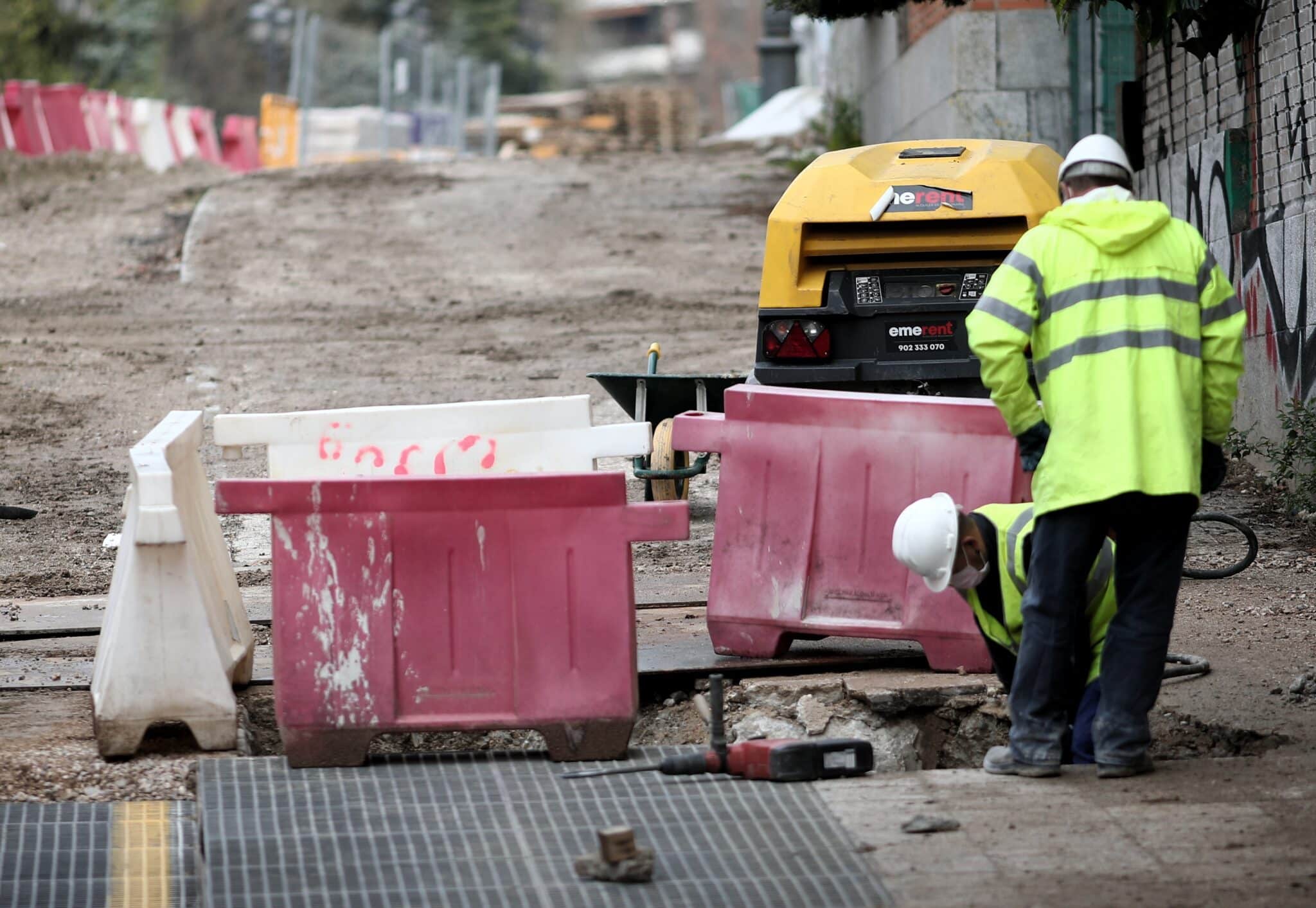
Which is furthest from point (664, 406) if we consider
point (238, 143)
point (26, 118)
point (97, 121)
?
point (238, 143)

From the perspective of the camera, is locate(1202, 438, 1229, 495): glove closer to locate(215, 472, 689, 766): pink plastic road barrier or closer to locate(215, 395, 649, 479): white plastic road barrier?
locate(215, 472, 689, 766): pink plastic road barrier

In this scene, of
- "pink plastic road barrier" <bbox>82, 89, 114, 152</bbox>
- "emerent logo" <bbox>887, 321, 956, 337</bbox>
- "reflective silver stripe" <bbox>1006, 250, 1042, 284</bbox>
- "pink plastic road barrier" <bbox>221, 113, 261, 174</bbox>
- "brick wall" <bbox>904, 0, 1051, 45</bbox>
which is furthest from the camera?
"pink plastic road barrier" <bbox>221, 113, 261, 174</bbox>

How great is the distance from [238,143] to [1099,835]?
1106 inches

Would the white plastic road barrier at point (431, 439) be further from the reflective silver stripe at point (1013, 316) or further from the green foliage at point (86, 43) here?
the green foliage at point (86, 43)

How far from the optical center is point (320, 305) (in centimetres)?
1612

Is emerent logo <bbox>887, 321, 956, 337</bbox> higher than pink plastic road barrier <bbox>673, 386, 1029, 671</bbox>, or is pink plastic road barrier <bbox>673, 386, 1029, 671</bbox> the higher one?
emerent logo <bbox>887, 321, 956, 337</bbox>

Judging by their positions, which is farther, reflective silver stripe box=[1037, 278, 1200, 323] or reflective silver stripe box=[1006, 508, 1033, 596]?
reflective silver stripe box=[1006, 508, 1033, 596]

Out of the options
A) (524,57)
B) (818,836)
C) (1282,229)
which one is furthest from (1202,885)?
(524,57)

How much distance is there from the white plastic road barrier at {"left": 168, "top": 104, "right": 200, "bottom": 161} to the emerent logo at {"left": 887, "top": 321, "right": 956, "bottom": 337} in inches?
833

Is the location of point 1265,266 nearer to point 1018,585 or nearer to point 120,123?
point 1018,585

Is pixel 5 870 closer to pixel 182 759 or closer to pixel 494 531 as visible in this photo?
pixel 182 759

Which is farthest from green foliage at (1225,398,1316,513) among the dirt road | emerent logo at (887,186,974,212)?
emerent logo at (887,186,974,212)

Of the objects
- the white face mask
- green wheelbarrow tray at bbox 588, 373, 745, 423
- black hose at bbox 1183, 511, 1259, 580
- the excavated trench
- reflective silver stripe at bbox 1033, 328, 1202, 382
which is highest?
A: reflective silver stripe at bbox 1033, 328, 1202, 382

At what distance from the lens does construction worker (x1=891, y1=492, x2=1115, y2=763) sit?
5.05 meters
